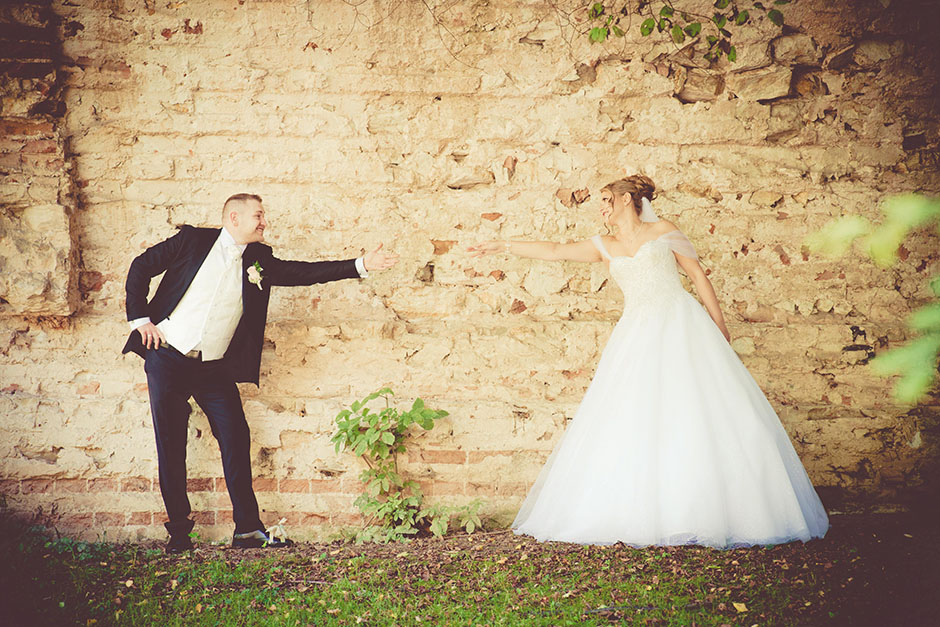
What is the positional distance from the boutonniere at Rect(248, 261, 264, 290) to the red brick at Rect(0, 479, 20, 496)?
2.04 meters

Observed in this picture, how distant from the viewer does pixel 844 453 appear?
4.66 metres

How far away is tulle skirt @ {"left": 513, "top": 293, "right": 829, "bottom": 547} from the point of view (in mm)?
3676

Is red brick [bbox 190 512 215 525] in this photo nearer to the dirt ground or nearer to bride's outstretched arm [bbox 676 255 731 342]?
the dirt ground

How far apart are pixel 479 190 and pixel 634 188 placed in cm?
105

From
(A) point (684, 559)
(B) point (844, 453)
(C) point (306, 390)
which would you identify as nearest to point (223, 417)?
(C) point (306, 390)

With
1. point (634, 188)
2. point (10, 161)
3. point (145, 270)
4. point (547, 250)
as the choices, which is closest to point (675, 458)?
point (547, 250)

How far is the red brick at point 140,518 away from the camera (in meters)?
4.52

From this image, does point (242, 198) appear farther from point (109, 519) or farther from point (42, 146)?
point (109, 519)

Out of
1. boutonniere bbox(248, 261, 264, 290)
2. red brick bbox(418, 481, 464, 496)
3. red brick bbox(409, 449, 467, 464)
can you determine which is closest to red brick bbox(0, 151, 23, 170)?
boutonniere bbox(248, 261, 264, 290)

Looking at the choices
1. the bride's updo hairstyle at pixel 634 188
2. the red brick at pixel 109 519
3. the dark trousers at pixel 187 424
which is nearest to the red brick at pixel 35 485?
the red brick at pixel 109 519

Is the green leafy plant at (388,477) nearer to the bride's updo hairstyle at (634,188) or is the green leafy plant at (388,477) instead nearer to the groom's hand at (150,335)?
the groom's hand at (150,335)

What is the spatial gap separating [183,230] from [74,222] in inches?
37.0

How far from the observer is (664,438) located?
386cm

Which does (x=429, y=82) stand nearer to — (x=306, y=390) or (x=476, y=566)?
(x=306, y=390)
